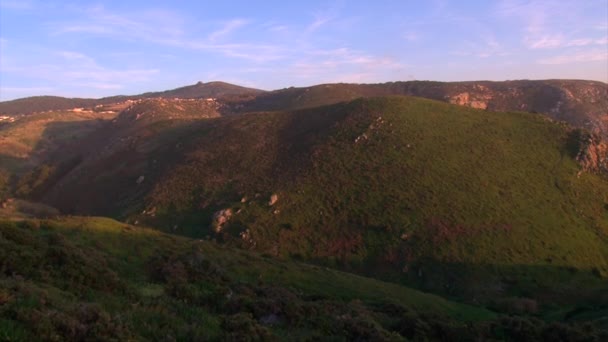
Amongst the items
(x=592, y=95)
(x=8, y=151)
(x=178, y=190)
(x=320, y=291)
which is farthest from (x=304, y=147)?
(x=592, y=95)

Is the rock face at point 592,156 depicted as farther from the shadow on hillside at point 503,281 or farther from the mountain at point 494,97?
the mountain at point 494,97

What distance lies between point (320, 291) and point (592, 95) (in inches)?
5179

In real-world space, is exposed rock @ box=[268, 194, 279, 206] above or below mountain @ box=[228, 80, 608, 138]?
below

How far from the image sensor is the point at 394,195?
185 ft

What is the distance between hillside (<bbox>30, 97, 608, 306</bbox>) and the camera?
156 ft

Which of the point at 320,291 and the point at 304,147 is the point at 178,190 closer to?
the point at 304,147

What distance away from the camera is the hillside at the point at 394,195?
47.4 meters

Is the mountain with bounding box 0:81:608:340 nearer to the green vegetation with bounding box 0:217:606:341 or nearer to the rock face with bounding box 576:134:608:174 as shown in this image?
the green vegetation with bounding box 0:217:606:341

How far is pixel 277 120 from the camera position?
81125mm

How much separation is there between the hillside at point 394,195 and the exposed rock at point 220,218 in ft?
0.34

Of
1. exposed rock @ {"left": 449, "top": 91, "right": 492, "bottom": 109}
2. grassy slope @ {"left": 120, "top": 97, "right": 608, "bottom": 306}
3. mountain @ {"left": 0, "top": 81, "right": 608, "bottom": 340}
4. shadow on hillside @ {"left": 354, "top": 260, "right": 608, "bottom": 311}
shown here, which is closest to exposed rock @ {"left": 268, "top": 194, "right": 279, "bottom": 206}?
mountain @ {"left": 0, "top": 81, "right": 608, "bottom": 340}

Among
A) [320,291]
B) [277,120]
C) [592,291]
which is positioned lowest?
[592,291]

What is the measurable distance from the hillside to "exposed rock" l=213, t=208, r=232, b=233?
10cm

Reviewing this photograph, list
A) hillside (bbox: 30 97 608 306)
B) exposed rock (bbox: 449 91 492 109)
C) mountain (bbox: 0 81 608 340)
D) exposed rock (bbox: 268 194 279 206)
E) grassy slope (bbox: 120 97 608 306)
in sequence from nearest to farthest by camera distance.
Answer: mountain (bbox: 0 81 608 340) < hillside (bbox: 30 97 608 306) < grassy slope (bbox: 120 97 608 306) < exposed rock (bbox: 268 194 279 206) < exposed rock (bbox: 449 91 492 109)
